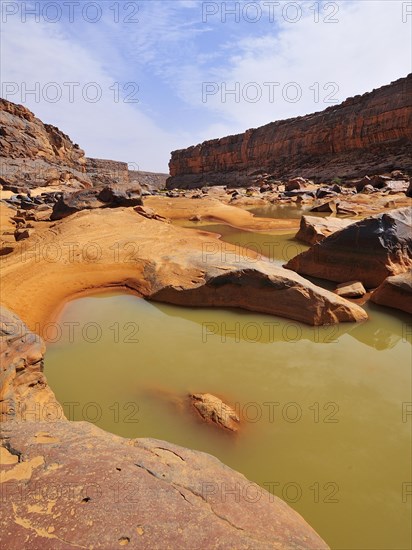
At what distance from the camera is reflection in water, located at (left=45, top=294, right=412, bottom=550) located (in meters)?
2.06

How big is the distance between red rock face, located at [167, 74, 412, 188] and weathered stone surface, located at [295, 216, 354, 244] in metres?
19.0

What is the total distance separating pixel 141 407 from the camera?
2.76m

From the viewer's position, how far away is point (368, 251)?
18.5ft

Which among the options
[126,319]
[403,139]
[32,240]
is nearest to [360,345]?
[126,319]

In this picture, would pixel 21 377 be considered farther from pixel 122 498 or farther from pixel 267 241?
pixel 267 241

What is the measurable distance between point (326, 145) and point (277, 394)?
3369 cm

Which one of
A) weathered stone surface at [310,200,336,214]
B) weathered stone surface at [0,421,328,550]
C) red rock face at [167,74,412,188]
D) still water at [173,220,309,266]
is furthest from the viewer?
red rock face at [167,74,412,188]

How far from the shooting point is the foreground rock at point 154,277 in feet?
14.4

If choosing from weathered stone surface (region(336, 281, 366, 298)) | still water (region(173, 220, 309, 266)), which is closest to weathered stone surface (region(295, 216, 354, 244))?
still water (region(173, 220, 309, 266))

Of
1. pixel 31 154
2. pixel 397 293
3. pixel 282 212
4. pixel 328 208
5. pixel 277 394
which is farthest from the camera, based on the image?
pixel 31 154

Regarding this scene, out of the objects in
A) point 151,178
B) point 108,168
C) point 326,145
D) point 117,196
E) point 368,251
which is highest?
point 151,178

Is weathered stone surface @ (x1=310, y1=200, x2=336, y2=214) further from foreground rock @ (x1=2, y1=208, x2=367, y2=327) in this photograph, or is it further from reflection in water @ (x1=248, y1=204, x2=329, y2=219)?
foreground rock @ (x1=2, y1=208, x2=367, y2=327)

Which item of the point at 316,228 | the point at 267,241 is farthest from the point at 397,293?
the point at 267,241

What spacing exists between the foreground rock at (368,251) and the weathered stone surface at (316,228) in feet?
7.75
